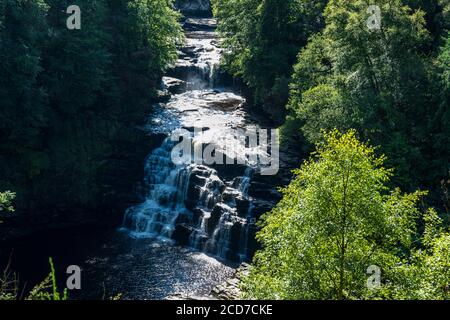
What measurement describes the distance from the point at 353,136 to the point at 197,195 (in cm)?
2104

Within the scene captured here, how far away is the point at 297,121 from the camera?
124 feet

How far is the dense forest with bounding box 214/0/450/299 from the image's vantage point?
1587 cm

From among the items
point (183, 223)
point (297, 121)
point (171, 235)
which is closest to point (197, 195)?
point (183, 223)

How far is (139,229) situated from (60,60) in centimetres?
1481

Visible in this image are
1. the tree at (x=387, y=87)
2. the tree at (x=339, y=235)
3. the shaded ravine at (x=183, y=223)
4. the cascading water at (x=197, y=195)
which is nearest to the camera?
the tree at (x=339, y=235)

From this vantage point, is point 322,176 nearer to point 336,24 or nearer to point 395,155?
point 395,155

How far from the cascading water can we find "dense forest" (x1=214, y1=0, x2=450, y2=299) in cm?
417

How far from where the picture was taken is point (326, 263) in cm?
1563

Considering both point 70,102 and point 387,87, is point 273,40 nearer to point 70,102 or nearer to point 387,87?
point 387,87

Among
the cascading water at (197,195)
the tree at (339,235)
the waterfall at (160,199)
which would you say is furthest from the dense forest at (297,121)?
the cascading water at (197,195)

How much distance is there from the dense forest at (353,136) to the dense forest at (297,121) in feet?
0.27

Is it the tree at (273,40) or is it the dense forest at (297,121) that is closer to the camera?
the dense forest at (297,121)

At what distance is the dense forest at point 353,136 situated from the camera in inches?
625

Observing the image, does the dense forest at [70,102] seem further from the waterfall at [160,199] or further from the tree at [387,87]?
the tree at [387,87]
